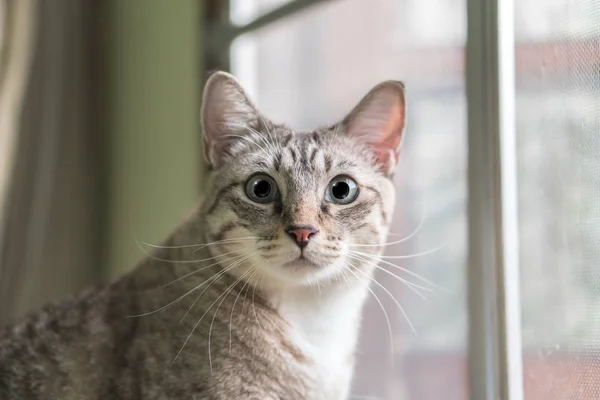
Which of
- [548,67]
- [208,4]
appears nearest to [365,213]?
[548,67]

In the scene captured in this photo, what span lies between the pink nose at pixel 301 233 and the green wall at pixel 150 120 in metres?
1.38

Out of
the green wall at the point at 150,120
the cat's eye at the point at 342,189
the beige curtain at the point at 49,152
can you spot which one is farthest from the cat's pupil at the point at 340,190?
the beige curtain at the point at 49,152

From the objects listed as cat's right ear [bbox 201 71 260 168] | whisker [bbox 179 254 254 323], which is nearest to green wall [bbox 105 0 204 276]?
cat's right ear [bbox 201 71 260 168]

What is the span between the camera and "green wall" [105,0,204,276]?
2.73 metres

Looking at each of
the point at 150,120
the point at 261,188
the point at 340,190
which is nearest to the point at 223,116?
the point at 261,188

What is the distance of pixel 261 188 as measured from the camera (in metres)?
1.47

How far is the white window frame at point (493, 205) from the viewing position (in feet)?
5.17

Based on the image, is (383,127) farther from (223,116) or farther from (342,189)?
(223,116)

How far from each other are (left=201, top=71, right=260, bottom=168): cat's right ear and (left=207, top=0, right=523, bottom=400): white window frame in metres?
0.54

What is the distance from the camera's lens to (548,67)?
1487 millimetres

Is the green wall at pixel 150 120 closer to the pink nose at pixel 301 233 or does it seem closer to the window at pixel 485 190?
the window at pixel 485 190

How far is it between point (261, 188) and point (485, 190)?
54 cm

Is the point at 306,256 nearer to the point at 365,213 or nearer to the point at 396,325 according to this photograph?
the point at 365,213

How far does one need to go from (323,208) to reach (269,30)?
1.29 meters
